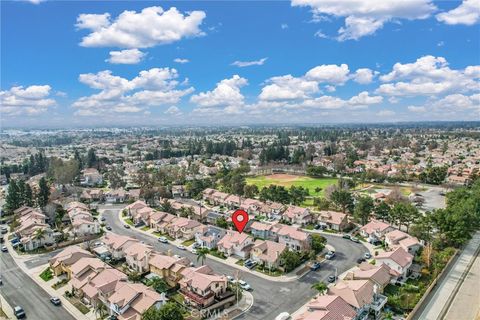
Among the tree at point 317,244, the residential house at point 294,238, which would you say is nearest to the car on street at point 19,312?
the residential house at point 294,238

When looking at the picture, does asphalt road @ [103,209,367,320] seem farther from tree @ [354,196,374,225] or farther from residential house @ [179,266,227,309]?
tree @ [354,196,374,225]

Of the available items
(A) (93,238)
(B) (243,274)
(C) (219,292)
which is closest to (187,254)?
(B) (243,274)

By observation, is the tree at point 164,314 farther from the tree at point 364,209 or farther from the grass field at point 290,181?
the grass field at point 290,181

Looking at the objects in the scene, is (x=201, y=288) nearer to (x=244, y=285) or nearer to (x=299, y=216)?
(x=244, y=285)

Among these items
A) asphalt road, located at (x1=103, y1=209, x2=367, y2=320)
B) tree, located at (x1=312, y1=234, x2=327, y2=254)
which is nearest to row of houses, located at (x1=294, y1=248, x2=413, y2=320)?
asphalt road, located at (x1=103, y1=209, x2=367, y2=320)

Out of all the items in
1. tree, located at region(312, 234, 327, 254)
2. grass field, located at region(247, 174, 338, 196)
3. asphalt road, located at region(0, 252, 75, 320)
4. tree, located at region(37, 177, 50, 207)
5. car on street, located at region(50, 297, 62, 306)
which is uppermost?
tree, located at region(37, 177, 50, 207)

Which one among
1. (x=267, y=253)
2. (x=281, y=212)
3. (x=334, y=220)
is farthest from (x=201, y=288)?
(x=281, y=212)
